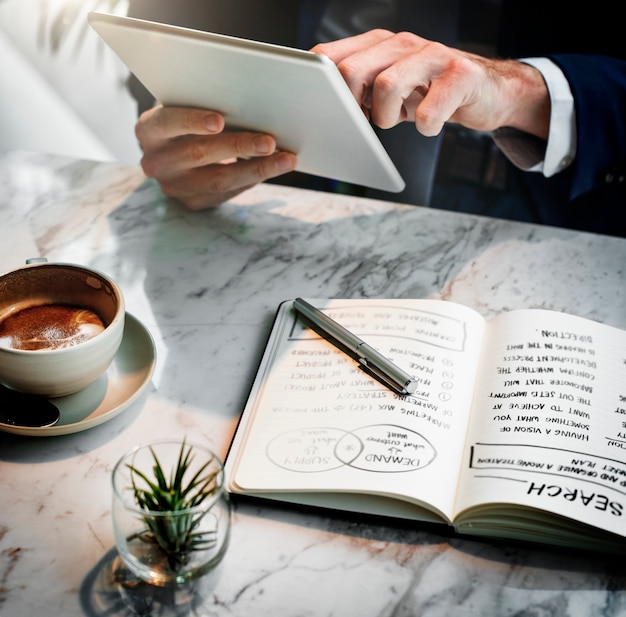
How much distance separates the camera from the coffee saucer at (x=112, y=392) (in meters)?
0.68

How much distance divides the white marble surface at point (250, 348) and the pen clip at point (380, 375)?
130 mm

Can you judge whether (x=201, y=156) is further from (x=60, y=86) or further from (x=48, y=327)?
(x=60, y=86)

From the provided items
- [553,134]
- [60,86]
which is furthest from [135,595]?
[60,86]

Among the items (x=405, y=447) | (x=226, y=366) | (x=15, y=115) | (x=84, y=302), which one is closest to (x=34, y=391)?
(x=84, y=302)

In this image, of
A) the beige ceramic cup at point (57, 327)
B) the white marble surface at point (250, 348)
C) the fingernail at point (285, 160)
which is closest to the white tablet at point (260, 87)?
the fingernail at point (285, 160)

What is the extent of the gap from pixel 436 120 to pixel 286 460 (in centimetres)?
52

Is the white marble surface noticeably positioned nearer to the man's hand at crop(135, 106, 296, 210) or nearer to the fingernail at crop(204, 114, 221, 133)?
the man's hand at crop(135, 106, 296, 210)

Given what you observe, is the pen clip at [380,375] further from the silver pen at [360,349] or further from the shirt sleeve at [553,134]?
the shirt sleeve at [553,134]

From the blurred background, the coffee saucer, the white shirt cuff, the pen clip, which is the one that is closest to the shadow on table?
the coffee saucer

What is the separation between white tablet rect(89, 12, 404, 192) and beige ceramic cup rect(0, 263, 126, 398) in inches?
10.9

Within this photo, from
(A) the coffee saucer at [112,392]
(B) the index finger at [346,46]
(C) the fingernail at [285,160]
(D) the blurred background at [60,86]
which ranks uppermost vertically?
(B) the index finger at [346,46]

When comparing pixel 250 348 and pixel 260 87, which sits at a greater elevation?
pixel 260 87

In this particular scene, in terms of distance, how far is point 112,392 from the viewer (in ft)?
2.43

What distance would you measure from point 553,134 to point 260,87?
582 millimetres
